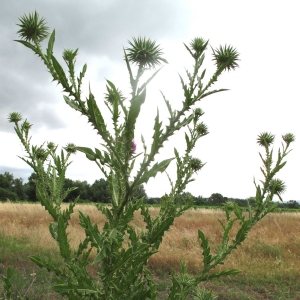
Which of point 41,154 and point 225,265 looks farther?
point 225,265

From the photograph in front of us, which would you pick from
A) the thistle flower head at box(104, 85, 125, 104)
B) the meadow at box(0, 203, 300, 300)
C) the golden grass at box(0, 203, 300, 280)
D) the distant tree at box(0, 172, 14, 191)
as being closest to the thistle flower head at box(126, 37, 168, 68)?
the thistle flower head at box(104, 85, 125, 104)

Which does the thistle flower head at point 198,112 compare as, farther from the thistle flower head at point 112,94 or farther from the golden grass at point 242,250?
Answer: the golden grass at point 242,250

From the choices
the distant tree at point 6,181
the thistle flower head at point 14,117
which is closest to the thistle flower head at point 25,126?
the thistle flower head at point 14,117

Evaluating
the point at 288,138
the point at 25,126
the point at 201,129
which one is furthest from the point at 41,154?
the point at 288,138

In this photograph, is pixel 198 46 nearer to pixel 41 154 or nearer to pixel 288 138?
pixel 288 138

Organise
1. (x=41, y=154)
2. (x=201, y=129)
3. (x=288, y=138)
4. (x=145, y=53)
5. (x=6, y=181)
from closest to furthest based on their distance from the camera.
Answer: (x=145, y=53), (x=201, y=129), (x=288, y=138), (x=41, y=154), (x=6, y=181)

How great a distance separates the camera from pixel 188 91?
1250mm

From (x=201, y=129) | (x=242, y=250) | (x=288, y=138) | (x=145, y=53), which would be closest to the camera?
(x=145, y=53)

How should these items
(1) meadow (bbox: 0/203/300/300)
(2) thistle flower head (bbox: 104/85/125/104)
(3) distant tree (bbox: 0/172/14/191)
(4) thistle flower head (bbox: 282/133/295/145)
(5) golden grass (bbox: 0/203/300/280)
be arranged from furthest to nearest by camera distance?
(3) distant tree (bbox: 0/172/14/191), (5) golden grass (bbox: 0/203/300/280), (1) meadow (bbox: 0/203/300/300), (4) thistle flower head (bbox: 282/133/295/145), (2) thistle flower head (bbox: 104/85/125/104)

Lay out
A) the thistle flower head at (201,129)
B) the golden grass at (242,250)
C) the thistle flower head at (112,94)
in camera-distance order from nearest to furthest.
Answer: the thistle flower head at (112,94), the thistle flower head at (201,129), the golden grass at (242,250)

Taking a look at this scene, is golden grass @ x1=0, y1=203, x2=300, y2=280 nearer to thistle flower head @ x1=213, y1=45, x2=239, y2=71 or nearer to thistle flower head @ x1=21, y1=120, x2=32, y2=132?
thistle flower head @ x1=21, y1=120, x2=32, y2=132

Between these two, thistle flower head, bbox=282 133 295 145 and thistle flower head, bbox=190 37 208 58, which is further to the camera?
thistle flower head, bbox=282 133 295 145

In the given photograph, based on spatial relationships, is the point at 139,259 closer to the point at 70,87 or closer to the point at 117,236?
the point at 117,236


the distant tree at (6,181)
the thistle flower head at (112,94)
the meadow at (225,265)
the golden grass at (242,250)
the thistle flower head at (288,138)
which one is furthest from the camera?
the distant tree at (6,181)
